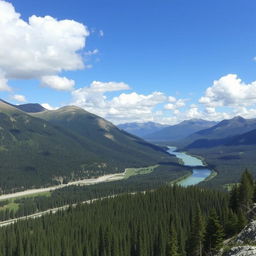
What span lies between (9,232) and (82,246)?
163 ft

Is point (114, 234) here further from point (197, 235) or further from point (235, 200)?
point (197, 235)

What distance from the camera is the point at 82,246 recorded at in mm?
160250

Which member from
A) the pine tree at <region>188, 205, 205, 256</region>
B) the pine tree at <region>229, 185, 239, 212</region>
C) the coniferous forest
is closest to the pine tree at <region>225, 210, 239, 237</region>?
the pine tree at <region>188, 205, 205, 256</region>

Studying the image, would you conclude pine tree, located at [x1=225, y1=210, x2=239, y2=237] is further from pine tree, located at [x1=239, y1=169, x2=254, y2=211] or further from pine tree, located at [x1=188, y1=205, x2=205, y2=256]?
pine tree, located at [x1=239, y1=169, x2=254, y2=211]

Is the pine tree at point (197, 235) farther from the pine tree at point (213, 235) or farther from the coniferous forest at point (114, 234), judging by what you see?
the coniferous forest at point (114, 234)

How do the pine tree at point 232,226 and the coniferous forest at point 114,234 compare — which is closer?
the pine tree at point 232,226

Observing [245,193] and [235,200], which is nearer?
[245,193]

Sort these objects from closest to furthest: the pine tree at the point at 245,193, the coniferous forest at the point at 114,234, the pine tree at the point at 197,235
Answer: the pine tree at the point at 197,235 → the pine tree at the point at 245,193 → the coniferous forest at the point at 114,234

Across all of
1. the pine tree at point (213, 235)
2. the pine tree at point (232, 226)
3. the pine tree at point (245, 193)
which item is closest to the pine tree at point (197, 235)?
the pine tree at point (213, 235)

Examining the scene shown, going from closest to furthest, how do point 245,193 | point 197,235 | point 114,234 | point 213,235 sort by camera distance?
point 213,235 < point 197,235 < point 245,193 < point 114,234

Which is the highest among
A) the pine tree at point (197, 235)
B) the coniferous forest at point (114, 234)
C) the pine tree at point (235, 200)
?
the pine tree at point (235, 200)

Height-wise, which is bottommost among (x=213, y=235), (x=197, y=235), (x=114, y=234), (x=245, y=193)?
(x=114, y=234)

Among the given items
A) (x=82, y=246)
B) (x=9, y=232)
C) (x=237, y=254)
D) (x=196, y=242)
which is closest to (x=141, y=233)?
(x=82, y=246)

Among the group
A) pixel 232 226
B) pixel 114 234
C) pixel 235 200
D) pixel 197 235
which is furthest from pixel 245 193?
pixel 114 234
